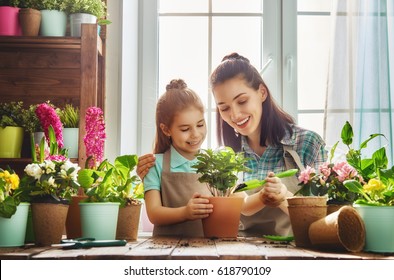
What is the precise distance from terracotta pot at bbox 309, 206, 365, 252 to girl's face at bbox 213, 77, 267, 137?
2.87 ft

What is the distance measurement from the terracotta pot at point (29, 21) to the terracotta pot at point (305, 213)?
1512mm

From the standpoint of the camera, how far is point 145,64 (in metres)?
2.70

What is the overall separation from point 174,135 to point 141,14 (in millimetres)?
1165

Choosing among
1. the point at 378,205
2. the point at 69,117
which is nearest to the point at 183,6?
the point at 69,117

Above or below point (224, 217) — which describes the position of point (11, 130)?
above

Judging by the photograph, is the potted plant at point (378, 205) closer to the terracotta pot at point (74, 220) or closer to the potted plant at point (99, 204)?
the potted plant at point (99, 204)

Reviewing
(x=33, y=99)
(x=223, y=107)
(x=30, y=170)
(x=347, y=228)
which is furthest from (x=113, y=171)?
(x=33, y=99)

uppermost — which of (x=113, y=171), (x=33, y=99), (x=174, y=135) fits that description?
(x=33, y=99)

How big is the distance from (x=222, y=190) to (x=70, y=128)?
3.60ft

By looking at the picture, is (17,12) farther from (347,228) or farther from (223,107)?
(347,228)

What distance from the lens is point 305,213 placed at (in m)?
1.25

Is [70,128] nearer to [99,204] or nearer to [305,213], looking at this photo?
[99,204]

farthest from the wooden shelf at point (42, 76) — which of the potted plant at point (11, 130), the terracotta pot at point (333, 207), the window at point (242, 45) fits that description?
the terracotta pot at point (333, 207)

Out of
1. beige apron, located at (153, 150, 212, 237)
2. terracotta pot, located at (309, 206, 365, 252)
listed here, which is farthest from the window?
terracotta pot, located at (309, 206, 365, 252)
